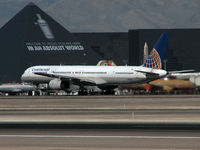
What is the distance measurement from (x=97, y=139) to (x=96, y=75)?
65.0 m

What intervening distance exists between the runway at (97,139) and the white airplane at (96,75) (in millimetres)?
58892

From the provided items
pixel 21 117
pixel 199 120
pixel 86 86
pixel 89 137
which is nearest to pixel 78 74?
pixel 86 86

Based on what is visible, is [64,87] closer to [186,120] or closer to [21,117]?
[21,117]

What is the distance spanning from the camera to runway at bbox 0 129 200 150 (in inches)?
1128

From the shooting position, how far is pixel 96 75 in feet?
316

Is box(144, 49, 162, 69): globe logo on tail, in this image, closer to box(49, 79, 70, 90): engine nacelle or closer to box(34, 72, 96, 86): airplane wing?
box(34, 72, 96, 86): airplane wing

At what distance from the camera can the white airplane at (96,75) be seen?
3718 inches

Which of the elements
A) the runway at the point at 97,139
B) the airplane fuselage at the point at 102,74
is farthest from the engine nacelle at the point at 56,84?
the runway at the point at 97,139

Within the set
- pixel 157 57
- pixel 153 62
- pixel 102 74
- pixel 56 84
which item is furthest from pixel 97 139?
pixel 157 57

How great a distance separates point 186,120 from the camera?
4294 cm

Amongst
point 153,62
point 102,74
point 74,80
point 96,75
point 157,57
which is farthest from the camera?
point 157,57

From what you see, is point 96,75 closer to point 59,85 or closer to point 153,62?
point 59,85

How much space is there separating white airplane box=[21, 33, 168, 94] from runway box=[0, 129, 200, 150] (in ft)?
193

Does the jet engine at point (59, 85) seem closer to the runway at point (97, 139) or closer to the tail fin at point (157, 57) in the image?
the tail fin at point (157, 57)
